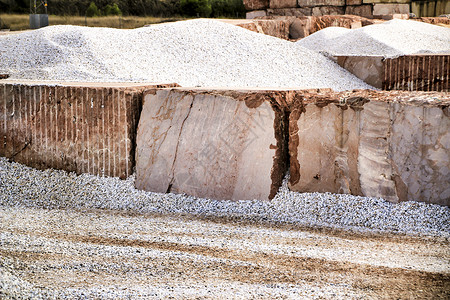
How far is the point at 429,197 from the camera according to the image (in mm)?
3184

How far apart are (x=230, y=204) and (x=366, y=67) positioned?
13.9 ft

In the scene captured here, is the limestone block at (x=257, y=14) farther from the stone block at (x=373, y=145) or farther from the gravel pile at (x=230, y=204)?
the stone block at (x=373, y=145)

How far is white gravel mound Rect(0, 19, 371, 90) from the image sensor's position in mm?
5969

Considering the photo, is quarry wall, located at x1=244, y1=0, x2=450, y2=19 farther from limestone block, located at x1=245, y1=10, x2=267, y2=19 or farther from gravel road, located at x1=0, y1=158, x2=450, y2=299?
gravel road, located at x1=0, y1=158, x2=450, y2=299

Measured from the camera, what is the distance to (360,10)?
15.7 m

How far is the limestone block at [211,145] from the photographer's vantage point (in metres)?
3.49

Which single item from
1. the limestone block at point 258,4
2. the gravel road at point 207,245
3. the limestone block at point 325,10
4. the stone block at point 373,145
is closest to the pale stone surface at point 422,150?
the stone block at point 373,145

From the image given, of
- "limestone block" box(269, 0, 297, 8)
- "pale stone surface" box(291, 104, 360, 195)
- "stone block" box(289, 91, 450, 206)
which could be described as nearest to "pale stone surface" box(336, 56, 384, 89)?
"stone block" box(289, 91, 450, 206)

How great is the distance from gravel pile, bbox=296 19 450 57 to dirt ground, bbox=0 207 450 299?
18.5 feet

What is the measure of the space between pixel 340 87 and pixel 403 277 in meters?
4.49

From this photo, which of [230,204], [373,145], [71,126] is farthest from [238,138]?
[71,126]

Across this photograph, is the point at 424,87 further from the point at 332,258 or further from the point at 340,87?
the point at 332,258

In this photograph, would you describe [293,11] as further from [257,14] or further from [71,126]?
[71,126]

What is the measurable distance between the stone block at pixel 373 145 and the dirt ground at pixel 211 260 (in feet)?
1.57
